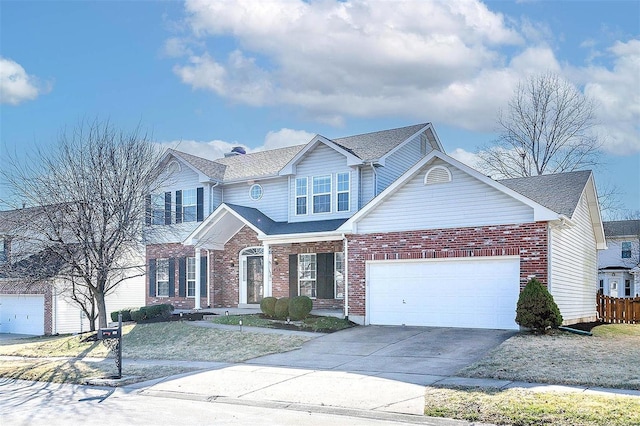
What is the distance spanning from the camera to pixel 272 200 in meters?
26.7

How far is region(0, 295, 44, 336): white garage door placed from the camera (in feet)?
101

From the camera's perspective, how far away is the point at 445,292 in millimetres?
19172

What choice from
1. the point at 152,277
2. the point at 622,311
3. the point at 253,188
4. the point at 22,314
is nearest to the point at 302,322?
the point at 253,188

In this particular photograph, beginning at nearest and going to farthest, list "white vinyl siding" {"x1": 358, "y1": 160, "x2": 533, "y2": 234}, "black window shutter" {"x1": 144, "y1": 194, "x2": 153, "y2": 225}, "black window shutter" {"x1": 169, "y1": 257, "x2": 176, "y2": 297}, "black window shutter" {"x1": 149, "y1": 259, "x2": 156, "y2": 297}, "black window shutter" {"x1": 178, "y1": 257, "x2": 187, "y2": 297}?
"white vinyl siding" {"x1": 358, "y1": 160, "x2": 533, "y2": 234}
"black window shutter" {"x1": 144, "y1": 194, "x2": 153, "y2": 225}
"black window shutter" {"x1": 178, "y1": 257, "x2": 187, "y2": 297}
"black window shutter" {"x1": 169, "y1": 257, "x2": 176, "y2": 297}
"black window shutter" {"x1": 149, "y1": 259, "x2": 156, "y2": 297}

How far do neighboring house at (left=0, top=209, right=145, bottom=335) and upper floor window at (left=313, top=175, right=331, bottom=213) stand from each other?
9679 millimetres

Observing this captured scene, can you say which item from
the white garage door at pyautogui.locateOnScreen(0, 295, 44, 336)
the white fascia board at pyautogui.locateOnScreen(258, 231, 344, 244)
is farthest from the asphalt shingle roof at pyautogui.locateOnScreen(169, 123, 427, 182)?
the white garage door at pyautogui.locateOnScreen(0, 295, 44, 336)

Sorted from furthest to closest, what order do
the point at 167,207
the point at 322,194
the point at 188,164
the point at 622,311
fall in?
the point at 167,207, the point at 188,164, the point at 322,194, the point at 622,311

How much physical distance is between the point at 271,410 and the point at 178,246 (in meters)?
18.9

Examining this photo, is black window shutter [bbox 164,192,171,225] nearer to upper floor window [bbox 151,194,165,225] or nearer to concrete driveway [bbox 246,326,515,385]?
upper floor window [bbox 151,194,165,225]

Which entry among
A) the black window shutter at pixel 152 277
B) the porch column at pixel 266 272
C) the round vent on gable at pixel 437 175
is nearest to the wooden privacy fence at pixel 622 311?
the round vent on gable at pixel 437 175

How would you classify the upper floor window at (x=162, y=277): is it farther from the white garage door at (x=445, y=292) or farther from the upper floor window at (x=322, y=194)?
the white garage door at (x=445, y=292)

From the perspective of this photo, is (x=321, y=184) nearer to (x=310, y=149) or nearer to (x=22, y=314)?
(x=310, y=149)

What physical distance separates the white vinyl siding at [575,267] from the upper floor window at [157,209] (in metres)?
14.3

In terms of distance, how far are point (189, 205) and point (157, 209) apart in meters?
2.84
